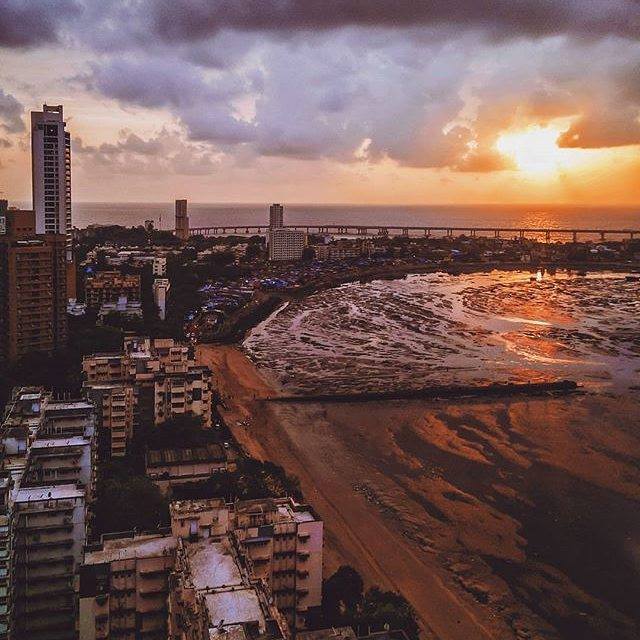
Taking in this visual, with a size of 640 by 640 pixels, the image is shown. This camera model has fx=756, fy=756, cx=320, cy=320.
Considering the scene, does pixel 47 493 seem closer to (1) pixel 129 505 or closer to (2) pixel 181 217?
(1) pixel 129 505

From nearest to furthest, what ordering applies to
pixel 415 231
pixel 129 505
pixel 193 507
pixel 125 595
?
pixel 125 595 < pixel 193 507 < pixel 129 505 < pixel 415 231

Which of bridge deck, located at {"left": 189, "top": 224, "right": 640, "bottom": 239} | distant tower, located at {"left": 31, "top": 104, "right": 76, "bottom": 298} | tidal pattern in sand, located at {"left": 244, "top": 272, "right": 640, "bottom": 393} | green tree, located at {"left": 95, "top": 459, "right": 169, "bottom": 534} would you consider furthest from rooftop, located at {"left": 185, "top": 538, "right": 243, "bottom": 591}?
bridge deck, located at {"left": 189, "top": 224, "right": 640, "bottom": 239}

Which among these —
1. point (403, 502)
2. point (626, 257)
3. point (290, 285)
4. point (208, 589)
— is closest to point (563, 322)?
point (290, 285)

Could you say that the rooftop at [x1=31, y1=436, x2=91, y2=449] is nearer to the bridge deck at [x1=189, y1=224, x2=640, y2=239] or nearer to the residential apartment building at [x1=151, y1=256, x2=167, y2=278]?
the residential apartment building at [x1=151, y1=256, x2=167, y2=278]

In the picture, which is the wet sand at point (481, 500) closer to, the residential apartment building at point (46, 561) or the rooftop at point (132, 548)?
the rooftop at point (132, 548)

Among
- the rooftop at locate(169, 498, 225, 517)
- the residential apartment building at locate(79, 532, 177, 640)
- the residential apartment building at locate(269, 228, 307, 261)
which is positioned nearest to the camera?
the residential apartment building at locate(79, 532, 177, 640)

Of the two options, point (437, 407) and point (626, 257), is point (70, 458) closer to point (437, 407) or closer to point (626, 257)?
point (437, 407)

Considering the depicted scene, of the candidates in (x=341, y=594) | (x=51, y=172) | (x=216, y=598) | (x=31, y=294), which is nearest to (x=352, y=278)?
(x=51, y=172)
